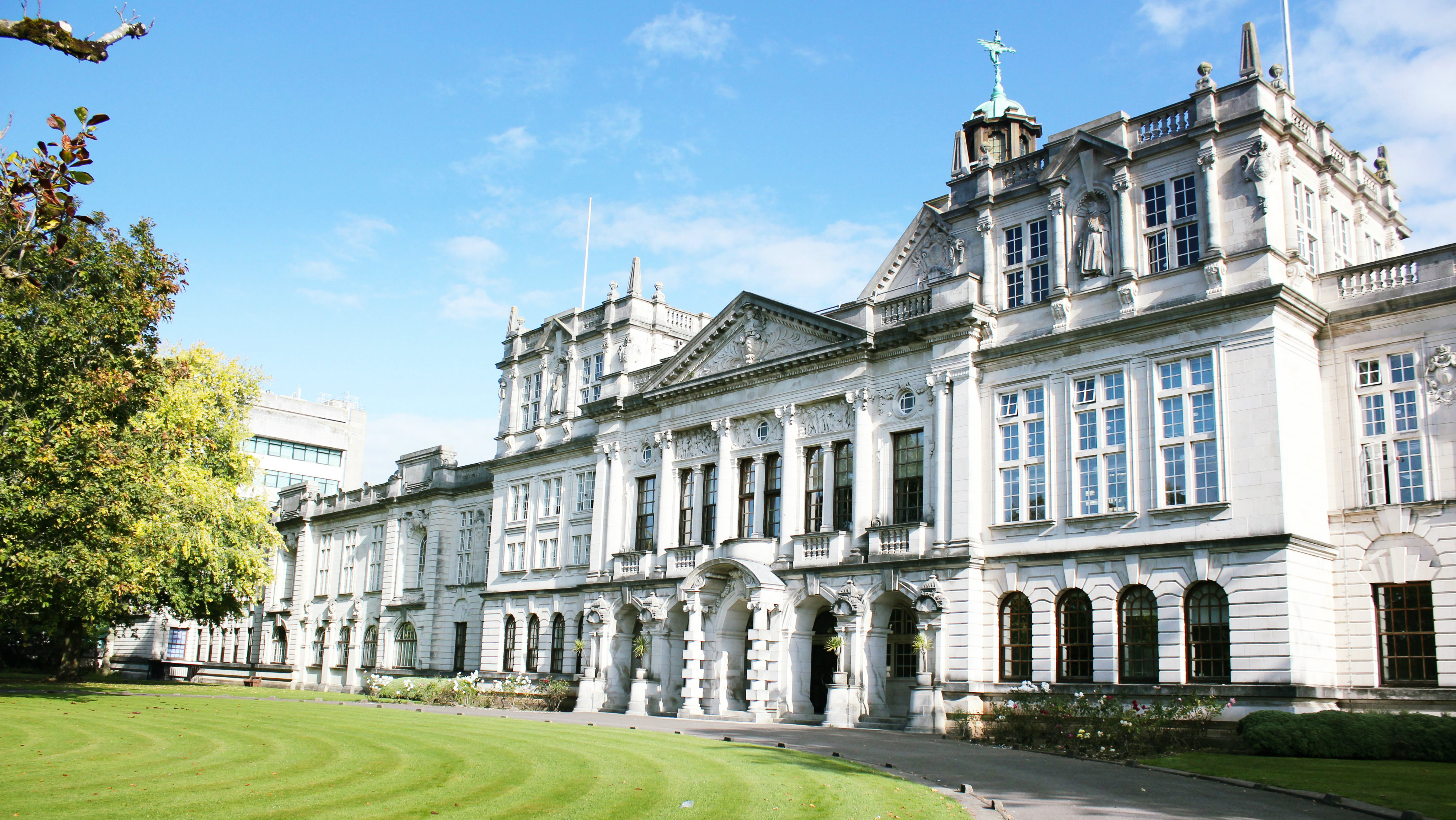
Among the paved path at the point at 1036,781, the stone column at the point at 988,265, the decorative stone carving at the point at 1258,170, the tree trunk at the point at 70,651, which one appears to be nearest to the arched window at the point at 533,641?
the tree trunk at the point at 70,651

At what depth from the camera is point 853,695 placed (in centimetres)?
3406

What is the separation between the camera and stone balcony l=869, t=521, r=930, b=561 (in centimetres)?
3409

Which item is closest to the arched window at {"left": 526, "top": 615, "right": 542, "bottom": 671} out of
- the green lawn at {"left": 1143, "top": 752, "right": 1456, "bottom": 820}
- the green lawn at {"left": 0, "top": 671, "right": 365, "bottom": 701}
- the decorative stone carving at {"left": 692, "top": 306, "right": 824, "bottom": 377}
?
the green lawn at {"left": 0, "top": 671, "right": 365, "bottom": 701}

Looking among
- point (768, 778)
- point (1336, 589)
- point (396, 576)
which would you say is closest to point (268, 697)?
point (396, 576)

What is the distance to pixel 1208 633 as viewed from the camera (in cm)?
2823

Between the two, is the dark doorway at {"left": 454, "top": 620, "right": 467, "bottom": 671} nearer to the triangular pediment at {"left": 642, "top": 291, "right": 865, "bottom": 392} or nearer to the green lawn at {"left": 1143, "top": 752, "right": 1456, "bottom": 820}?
the triangular pediment at {"left": 642, "top": 291, "right": 865, "bottom": 392}

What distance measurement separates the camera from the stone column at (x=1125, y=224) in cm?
3166

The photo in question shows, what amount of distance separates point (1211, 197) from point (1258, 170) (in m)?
1.33

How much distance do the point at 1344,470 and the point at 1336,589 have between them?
10.1 feet

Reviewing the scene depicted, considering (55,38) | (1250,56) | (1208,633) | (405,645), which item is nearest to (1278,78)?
(1250,56)

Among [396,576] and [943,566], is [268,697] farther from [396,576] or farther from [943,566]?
[943,566]

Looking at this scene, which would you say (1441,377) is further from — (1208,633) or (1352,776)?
(1352,776)

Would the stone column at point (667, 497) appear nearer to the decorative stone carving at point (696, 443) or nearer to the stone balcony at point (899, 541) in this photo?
the decorative stone carving at point (696, 443)

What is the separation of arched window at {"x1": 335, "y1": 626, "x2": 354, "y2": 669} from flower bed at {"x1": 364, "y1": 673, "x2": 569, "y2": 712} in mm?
17453
